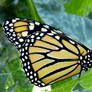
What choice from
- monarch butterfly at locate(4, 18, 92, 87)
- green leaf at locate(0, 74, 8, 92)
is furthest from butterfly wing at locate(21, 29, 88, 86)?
green leaf at locate(0, 74, 8, 92)

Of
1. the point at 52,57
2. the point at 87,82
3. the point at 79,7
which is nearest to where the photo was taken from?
the point at 87,82

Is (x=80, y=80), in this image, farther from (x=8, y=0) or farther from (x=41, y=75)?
(x=8, y=0)

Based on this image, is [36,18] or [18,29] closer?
[18,29]

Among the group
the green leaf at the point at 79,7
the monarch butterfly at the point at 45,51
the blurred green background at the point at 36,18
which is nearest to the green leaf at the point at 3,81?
the blurred green background at the point at 36,18

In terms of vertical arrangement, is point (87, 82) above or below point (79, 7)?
below

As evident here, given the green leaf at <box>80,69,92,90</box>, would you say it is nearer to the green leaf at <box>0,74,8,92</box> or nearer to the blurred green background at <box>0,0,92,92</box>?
the blurred green background at <box>0,0,92,92</box>

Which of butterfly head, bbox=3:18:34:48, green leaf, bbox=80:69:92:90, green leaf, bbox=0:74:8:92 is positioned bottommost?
green leaf, bbox=0:74:8:92

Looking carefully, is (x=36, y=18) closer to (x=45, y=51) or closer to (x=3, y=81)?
(x=45, y=51)

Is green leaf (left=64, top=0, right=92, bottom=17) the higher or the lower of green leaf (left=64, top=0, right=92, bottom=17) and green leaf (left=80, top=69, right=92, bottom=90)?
the higher

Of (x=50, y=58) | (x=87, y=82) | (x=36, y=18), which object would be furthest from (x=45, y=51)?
(x=87, y=82)
